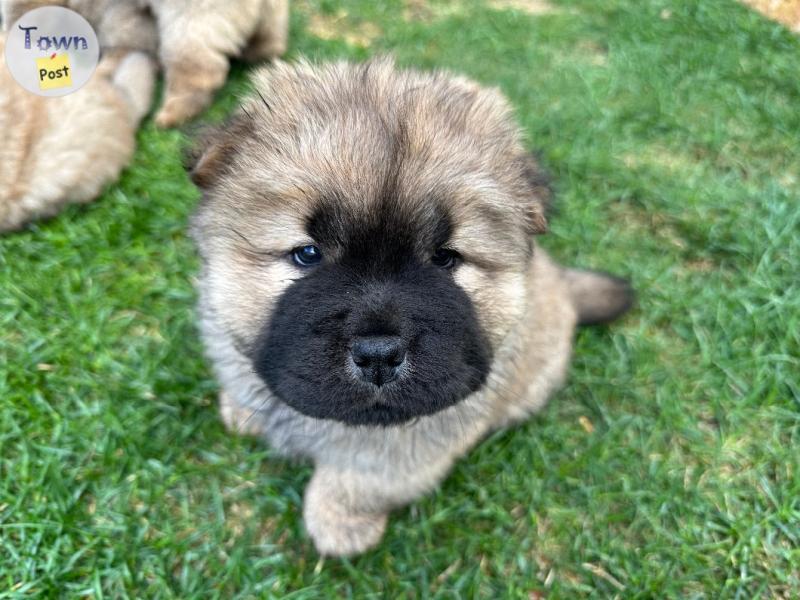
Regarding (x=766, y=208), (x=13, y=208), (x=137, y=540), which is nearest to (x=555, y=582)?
(x=137, y=540)

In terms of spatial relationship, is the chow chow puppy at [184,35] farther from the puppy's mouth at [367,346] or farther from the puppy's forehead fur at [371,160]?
the puppy's mouth at [367,346]

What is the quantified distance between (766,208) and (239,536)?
291cm

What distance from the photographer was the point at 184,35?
316 cm

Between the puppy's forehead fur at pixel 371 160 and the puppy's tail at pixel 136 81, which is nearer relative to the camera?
the puppy's forehead fur at pixel 371 160

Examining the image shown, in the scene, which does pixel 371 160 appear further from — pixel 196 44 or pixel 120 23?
pixel 120 23

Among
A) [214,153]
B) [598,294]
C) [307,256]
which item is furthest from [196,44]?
[598,294]

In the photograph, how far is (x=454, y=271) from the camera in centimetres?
149

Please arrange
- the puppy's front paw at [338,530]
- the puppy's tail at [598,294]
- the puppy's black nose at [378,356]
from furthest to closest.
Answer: the puppy's tail at [598,294], the puppy's front paw at [338,530], the puppy's black nose at [378,356]

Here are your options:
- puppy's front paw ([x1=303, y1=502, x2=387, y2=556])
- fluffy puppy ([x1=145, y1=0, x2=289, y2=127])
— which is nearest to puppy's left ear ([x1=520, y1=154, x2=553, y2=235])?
puppy's front paw ([x1=303, y1=502, x2=387, y2=556])

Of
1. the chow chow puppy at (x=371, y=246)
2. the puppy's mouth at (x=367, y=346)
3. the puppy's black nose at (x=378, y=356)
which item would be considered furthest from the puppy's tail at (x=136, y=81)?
the puppy's black nose at (x=378, y=356)

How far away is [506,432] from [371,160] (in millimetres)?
1285

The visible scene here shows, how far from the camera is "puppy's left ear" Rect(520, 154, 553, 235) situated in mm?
1561

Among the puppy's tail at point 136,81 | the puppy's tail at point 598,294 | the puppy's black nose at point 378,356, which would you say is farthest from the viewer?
the puppy's tail at point 136,81

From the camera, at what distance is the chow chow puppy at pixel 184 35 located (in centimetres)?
315
